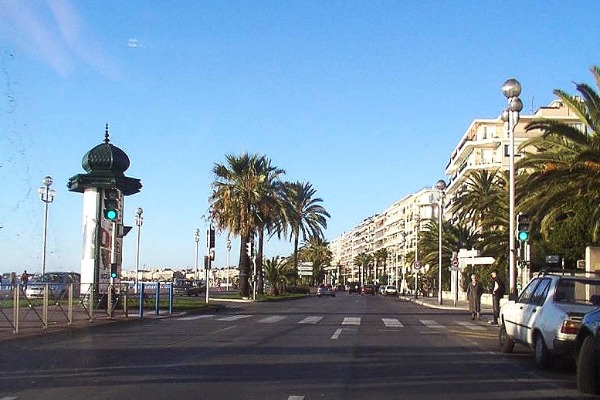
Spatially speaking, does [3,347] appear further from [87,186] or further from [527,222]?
[527,222]

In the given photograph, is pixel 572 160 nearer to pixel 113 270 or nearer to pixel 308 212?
pixel 113 270

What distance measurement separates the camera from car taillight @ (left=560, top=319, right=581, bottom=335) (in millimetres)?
12539

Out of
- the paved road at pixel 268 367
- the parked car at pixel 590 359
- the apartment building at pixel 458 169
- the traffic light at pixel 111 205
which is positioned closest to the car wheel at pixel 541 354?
the paved road at pixel 268 367

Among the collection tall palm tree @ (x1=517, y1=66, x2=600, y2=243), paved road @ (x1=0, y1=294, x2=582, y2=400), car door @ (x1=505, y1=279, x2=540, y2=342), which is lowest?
paved road @ (x1=0, y1=294, x2=582, y2=400)

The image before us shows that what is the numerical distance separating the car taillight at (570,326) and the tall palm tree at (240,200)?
3981cm

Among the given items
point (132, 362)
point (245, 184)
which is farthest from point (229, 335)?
point (245, 184)

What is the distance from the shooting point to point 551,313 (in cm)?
1346

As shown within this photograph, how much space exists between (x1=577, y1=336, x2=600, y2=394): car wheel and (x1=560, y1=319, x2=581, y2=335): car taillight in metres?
1.57

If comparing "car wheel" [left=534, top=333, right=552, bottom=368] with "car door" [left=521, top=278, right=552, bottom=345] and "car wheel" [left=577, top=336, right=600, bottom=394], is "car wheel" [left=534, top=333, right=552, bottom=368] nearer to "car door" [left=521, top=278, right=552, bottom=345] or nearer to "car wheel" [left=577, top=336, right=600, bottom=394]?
"car door" [left=521, top=278, right=552, bottom=345]

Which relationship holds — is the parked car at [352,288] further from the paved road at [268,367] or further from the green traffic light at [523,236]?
the paved road at [268,367]

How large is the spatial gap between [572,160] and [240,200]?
26.4 m

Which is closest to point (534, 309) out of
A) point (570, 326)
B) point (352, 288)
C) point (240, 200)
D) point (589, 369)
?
point (570, 326)

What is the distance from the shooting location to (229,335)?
20.3m

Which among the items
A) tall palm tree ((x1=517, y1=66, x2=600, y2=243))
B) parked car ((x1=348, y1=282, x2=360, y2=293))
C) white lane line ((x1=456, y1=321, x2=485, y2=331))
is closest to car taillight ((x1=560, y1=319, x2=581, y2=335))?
white lane line ((x1=456, y1=321, x2=485, y2=331))
